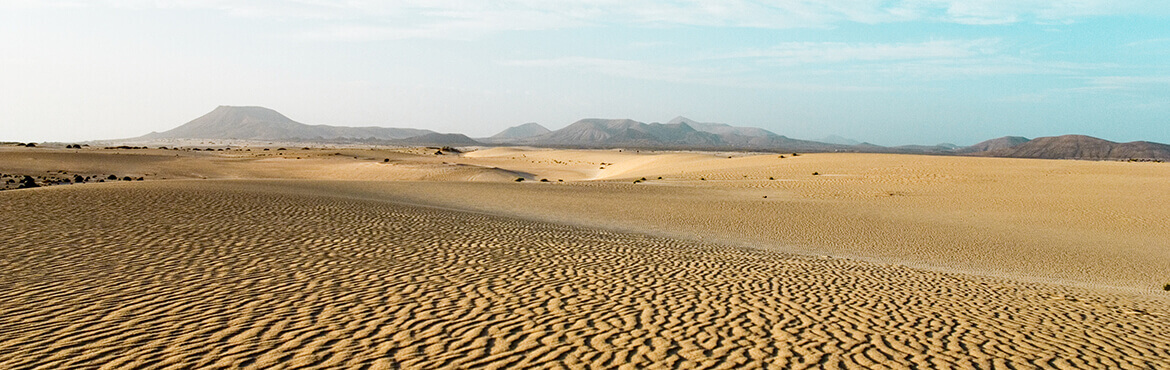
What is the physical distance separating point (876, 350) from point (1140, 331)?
13.2 ft

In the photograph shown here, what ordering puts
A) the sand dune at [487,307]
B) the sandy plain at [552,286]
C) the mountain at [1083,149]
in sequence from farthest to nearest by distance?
the mountain at [1083,149] < the sandy plain at [552,286] < the sand dune at [487,307]

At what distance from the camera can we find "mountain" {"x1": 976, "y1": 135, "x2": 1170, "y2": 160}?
152m

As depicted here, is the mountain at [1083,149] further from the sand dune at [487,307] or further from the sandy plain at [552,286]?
the sand dune at [487,307]

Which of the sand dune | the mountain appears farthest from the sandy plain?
the mountain

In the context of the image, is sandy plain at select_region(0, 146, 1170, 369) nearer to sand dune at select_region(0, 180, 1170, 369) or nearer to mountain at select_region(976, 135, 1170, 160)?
sand dune at select_region(0, 180, 1170, 369)

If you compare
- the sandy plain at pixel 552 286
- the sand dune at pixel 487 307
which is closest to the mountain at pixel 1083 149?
the sandy plain at pixel 552 286

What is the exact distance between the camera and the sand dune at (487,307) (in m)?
6.23

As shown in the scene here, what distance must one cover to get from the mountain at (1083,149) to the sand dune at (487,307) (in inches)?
6398

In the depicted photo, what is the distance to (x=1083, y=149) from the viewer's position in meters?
160

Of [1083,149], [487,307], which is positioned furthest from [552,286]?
[1083,149]

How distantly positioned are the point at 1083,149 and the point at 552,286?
7362 inches

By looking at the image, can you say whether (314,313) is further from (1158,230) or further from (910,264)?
(1158,230)

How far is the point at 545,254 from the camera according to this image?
1250cm

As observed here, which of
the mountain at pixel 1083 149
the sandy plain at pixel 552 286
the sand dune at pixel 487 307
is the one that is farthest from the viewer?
the mountain at pixel 1083 149
